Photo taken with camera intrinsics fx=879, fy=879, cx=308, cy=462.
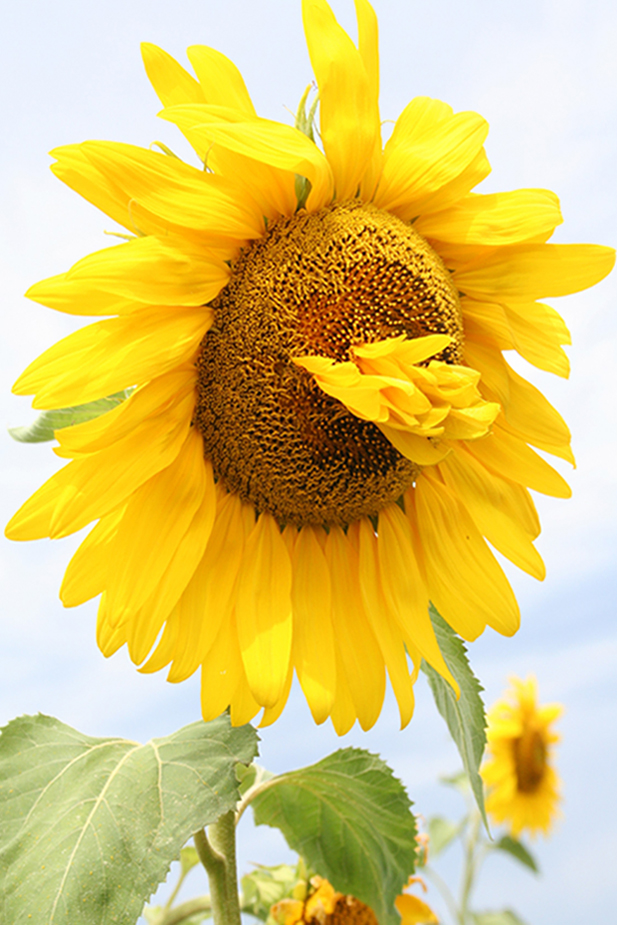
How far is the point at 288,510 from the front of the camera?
1.37 meters

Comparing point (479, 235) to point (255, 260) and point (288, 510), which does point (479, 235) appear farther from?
point (288, 510)

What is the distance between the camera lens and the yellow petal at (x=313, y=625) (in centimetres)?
126

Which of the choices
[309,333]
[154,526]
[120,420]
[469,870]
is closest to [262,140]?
[309,333]

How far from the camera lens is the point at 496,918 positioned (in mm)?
3256

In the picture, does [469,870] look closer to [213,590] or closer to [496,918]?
[496,918]

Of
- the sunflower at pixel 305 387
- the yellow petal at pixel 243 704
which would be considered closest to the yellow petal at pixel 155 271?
the sunflower at pixel 305 387

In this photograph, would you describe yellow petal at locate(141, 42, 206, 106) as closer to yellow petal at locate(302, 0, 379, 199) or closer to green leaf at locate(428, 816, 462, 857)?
yellow petal at locate(302, 0, 379, 199)

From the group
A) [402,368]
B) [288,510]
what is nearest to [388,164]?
[402,368]

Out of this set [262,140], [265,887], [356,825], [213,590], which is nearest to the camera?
[262,140]

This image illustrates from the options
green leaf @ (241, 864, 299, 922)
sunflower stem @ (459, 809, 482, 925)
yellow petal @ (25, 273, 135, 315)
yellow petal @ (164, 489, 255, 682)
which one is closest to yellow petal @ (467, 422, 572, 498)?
yellow petal @ (164, 489, 255, 682)

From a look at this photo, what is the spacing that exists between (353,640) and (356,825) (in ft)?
1.51

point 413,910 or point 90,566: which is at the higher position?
point 90,566

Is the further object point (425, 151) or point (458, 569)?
point (458, 569)

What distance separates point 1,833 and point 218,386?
28.4 inches
